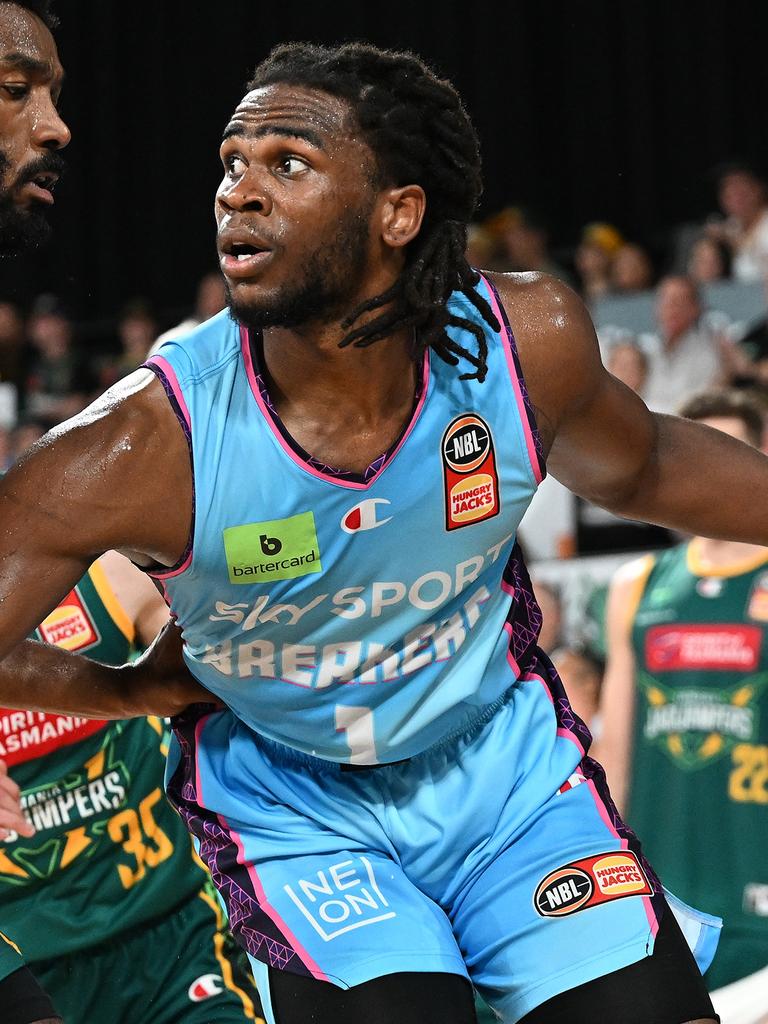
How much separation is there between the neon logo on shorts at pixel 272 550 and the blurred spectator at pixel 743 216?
6810 mm

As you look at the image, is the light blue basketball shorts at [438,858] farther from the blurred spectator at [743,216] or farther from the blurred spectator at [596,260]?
the blurred spectator at [596,260]

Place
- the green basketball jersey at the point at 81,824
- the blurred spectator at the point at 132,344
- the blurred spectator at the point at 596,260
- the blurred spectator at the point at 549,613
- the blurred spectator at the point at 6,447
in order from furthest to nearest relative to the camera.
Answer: the blurred spectator at the point at 132,344
the blurred spectator at the point at 596,260
the blurred spectator at the point at 6,447
the blurred spectator at the point at 549,613
the green basketball jersey at the point at 81,824

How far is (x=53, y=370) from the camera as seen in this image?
1138 centimetres

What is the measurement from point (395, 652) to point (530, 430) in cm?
43

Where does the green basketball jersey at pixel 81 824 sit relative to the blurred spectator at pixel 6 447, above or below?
above

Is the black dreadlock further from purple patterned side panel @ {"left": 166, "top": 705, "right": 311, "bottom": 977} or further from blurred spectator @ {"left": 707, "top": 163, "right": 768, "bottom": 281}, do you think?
blurred spectator @ {"left": 707, "top": 163, "right": 768, "bottom": 281}

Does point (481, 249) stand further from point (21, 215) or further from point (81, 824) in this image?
point (21, 215)

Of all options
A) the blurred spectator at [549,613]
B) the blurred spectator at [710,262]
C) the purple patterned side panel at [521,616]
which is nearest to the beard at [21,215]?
the purple patterned side panel at [521,616]

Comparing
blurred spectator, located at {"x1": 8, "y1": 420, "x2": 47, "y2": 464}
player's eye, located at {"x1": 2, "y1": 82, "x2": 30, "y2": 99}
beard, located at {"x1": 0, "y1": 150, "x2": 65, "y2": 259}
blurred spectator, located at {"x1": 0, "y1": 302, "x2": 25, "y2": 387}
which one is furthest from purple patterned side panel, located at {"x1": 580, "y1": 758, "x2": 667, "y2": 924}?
blurred spectator, located at {"x1": 0, "y1": 302, "x2": 25, "y2": 387}

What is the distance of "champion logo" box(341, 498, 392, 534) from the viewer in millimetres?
2477

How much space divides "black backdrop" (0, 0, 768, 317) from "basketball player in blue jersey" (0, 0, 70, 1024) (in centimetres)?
751

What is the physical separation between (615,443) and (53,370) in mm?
9054

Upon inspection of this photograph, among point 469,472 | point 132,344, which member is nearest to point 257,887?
point 469,472

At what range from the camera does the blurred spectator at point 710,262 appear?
874 cm
